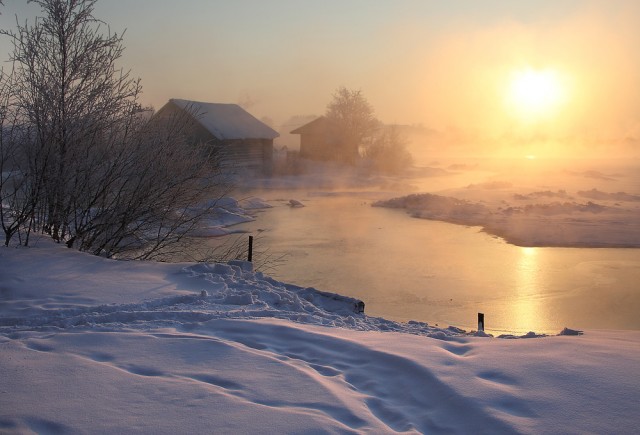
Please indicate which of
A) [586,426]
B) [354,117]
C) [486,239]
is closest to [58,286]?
[586,426]

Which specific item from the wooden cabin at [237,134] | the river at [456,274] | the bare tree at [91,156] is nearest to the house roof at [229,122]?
the wooden cabin at [237,134]

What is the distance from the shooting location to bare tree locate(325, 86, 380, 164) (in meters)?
51.9

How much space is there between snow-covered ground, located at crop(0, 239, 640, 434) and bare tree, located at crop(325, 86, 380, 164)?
45312mm

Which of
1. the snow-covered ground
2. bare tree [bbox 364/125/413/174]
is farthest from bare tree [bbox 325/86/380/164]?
the snow-covered ground

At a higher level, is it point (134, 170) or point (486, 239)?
point (134, 170)

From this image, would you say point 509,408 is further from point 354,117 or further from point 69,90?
point 354,117

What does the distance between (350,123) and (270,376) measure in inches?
1937

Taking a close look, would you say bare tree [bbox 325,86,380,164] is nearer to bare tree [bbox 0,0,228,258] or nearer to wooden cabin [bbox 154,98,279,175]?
wooden cabin [bbox 154,98,279,175]

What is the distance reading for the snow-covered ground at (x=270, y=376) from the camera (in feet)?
12.6

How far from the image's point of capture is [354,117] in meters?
53.1

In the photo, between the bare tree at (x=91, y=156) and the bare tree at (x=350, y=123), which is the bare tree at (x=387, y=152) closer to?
the bare tree at (x=350, y=123)

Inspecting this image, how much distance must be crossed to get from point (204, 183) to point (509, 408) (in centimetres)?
971

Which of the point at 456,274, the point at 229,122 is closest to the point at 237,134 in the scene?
the point at 229,122

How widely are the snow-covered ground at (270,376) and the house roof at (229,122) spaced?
31.9 m
